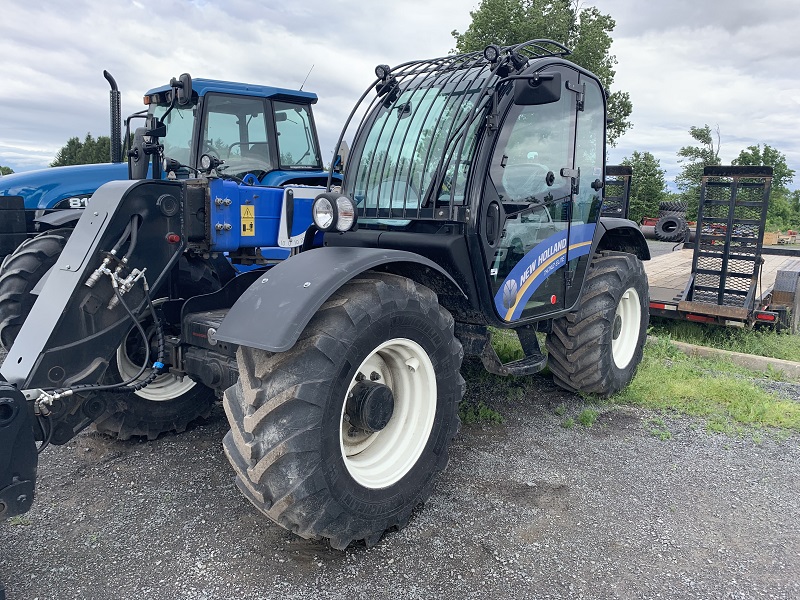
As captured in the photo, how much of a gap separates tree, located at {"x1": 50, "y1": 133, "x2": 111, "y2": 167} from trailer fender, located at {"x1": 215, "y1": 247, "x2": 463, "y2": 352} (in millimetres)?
26286

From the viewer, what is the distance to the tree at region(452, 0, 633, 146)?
2328cm

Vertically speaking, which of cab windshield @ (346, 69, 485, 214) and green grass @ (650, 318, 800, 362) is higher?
cab windshield @ (346, 69, 485, 214)

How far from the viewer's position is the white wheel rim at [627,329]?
17.8ft

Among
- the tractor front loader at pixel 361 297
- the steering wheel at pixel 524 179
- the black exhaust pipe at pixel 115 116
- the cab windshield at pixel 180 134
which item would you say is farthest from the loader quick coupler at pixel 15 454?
the black exhaust pipe at pixel 115 116

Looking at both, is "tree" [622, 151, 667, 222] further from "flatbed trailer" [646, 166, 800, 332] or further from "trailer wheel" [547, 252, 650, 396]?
"trailer wheel" [547, 252, 650, 396]

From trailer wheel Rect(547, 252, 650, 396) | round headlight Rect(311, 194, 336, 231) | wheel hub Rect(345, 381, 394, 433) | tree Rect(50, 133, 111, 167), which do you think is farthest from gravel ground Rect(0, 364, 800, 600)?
tree Rect(50, 133, 111, 167)

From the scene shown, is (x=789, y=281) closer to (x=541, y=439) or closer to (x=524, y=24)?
(x=541, y=439)

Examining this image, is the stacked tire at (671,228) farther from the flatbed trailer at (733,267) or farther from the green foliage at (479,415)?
the green foliage at (479,415)

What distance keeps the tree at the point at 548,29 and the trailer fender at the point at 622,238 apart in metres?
19.2

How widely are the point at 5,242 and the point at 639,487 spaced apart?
664 cm

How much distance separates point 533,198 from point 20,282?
3.40m

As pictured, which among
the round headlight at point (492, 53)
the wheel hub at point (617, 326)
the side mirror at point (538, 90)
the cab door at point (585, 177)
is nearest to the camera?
the side mirror at point (538, 90)

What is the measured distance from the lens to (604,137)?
4.80 meters

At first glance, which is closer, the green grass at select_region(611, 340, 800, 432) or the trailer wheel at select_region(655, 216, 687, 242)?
the green grass at select_region(611, 340, 800, 432)
